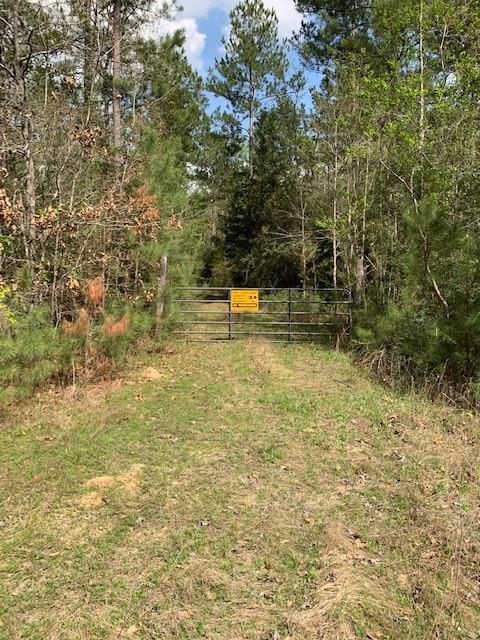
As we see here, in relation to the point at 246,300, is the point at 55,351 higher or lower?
lower

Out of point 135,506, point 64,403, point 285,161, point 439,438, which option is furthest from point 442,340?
point 285,161

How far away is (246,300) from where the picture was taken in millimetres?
9883

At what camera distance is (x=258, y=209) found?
17.2 metres

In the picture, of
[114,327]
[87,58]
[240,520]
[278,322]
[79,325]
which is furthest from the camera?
[278,322]

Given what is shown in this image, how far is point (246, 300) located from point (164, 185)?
2.93 meters

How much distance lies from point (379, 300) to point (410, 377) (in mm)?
2615

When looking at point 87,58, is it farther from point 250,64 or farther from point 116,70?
point 250,64

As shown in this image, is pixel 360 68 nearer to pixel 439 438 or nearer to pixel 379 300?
pixel 379 300

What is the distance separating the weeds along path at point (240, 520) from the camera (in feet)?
7.55

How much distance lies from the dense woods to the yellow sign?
139 cm

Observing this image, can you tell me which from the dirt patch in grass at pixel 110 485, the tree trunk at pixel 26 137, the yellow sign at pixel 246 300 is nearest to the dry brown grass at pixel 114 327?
the tree trunk at pixel 26 137

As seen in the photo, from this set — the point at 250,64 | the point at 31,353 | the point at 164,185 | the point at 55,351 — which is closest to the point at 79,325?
the point at 55,351

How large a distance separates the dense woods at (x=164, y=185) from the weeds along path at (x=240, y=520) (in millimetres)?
1091

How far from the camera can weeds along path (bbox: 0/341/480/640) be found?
→ 2303 mm
